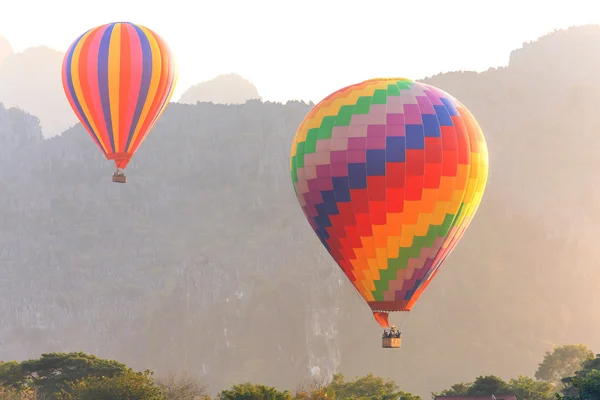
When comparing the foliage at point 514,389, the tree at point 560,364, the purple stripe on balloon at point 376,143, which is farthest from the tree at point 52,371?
the tree at point 560,364

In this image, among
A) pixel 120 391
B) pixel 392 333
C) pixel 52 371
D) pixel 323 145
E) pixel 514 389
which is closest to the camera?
pixel 392 333

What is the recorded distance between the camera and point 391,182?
180 ft

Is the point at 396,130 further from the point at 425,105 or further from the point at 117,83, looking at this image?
the point at 117,83

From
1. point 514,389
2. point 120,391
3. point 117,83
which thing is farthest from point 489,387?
point 120,391

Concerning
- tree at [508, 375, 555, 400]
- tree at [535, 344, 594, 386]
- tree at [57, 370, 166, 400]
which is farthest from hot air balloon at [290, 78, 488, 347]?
tree at [535, 344, 594, 386]

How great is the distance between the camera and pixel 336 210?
56.4m

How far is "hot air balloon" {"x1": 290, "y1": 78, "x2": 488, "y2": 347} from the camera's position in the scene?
55.1m

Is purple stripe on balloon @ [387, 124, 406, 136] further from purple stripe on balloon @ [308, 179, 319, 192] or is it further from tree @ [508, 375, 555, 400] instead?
tree @ [508, 375, 555, 400]

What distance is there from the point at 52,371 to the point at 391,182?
138ft

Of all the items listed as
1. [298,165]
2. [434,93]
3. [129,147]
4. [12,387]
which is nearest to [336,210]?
[298,165]

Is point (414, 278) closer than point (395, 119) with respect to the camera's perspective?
No

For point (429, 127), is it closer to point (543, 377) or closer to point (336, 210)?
point (336, 210)

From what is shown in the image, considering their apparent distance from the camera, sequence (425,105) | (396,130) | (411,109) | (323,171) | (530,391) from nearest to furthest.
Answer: (396,130), (411,109), (425,105), (323,171), (530,391)

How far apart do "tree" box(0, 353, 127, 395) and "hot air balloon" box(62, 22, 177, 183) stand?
675 inches
